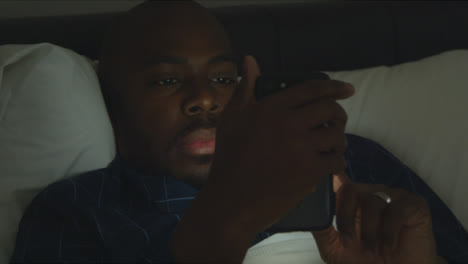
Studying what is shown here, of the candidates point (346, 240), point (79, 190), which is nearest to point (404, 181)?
point (346, 240)

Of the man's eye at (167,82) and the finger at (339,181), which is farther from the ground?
the man's eye at (167,82)

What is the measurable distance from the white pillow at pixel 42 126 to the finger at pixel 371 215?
542 millimetres

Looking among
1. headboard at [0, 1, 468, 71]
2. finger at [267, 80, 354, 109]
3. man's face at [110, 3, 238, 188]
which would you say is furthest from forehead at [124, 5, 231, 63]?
finger at [267, 80, 354, 109]

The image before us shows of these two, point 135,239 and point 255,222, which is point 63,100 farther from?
point 255,222

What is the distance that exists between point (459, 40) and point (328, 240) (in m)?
0.89

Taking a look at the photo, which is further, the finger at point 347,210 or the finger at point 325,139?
the finger at point 347,210

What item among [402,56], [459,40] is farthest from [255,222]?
[459,40]

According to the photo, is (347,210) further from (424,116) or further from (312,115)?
(424,116)

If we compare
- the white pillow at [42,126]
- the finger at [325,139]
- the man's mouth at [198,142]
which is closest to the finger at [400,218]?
the finger at [325,139]

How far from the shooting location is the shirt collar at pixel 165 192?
0.80 meters

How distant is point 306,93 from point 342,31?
2.80ft

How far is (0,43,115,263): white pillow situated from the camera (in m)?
0.82

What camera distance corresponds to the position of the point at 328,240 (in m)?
0.72

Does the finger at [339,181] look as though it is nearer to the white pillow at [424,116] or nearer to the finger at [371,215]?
the finger at [371,215]
